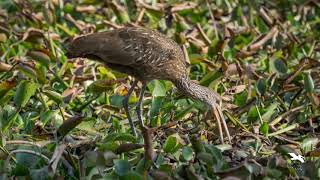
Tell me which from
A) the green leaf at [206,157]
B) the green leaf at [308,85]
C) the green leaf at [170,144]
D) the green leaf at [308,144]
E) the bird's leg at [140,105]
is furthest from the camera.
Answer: the green leaf at [308,85]

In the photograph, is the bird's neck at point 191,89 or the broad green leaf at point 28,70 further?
the bird's neck at point 191,89

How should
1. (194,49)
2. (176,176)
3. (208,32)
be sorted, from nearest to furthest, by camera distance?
(176,176), (194,49), (208,32)

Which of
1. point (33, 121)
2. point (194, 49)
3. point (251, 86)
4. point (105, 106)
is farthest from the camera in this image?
point (194, 49)

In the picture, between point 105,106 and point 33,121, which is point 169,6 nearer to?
point 105,106

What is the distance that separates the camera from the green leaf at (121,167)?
3.93 m

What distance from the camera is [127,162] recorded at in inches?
157

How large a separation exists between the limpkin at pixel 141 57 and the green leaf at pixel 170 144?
35 cm

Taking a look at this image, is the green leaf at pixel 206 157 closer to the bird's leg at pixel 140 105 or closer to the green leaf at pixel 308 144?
the green leaf at pixel 308 144

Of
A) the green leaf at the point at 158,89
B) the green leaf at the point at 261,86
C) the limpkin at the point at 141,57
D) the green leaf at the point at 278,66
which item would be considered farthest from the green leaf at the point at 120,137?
the green leaf at the point at 278,66

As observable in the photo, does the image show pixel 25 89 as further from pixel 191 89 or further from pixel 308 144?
pixel 308 144

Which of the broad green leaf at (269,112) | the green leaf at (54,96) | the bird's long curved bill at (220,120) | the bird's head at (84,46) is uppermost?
the bird's head at (84,46)

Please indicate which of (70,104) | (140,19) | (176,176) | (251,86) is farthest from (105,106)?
(140,19)

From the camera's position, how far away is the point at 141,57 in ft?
16.1

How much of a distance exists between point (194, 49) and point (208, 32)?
0.52 m
